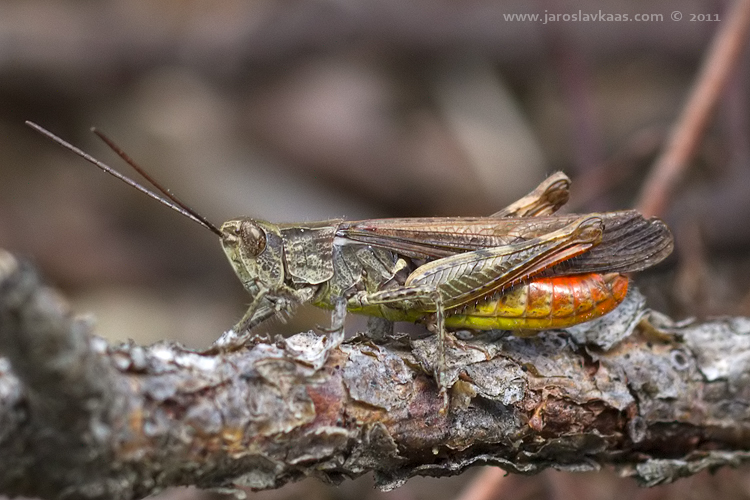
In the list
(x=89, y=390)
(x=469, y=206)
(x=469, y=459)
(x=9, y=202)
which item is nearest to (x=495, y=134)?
(x=469, y=206)

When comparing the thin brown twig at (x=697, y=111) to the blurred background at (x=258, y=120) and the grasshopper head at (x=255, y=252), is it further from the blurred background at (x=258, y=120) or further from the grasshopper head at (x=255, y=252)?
the blurred background at (x=258, y=120)

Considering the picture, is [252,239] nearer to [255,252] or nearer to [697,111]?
[255,252]

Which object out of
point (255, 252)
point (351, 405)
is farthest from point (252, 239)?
point (351, 405)

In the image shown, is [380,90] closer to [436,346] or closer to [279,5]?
[279,5]

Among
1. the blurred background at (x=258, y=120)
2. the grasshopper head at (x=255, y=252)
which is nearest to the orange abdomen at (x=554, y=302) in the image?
the grasshopper head at (x=255, y=252)

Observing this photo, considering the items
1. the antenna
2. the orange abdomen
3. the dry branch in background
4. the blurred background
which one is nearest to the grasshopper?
the orange abdomen

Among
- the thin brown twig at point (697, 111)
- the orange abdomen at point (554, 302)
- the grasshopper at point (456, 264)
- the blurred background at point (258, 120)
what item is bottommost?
the orange abdomen at point (554, 302)

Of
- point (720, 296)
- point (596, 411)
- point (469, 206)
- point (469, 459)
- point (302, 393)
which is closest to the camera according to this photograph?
point (302, 393)
